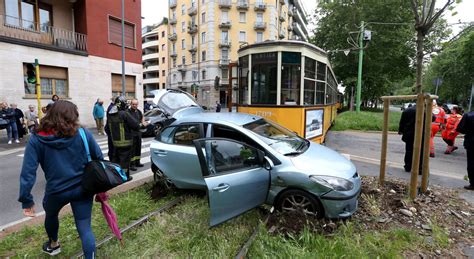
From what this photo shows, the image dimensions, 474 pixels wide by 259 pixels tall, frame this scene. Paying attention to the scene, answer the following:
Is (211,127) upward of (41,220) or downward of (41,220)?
upward

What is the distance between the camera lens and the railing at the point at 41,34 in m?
A: 13.1

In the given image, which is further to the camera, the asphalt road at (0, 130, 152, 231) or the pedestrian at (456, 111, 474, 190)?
the pedestrian at (456, 111, 474, 190)

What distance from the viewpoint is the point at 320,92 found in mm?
9062

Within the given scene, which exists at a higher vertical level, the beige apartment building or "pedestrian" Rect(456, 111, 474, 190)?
the beige apartment building

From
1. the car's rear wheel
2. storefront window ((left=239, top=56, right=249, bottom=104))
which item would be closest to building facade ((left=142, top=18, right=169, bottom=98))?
storefront window ((left=239, top=56, right=249, bottom=104))

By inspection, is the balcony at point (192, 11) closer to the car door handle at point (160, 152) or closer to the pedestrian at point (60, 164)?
the car door handle at point (160, 152)

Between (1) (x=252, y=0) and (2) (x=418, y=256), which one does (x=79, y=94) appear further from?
(1) (x=252, y=0)

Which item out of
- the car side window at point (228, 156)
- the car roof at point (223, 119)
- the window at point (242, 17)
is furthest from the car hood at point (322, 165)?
the window at point (242, 17)

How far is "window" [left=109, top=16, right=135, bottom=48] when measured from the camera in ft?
56.5

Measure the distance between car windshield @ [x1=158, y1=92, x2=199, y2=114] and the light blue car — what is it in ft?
8.65

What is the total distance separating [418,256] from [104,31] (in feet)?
59.9

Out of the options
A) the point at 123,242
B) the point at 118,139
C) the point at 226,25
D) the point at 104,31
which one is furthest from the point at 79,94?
the point at 226,25

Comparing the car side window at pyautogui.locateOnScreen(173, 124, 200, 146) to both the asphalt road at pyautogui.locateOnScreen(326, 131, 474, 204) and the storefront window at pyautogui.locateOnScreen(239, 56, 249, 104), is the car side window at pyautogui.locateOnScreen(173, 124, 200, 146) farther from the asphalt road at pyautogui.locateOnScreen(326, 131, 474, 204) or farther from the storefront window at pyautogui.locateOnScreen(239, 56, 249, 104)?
the asphalt road at pyautogui.locateOnScreen(326, 131, 474, 204)

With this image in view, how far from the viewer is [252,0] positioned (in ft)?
152
